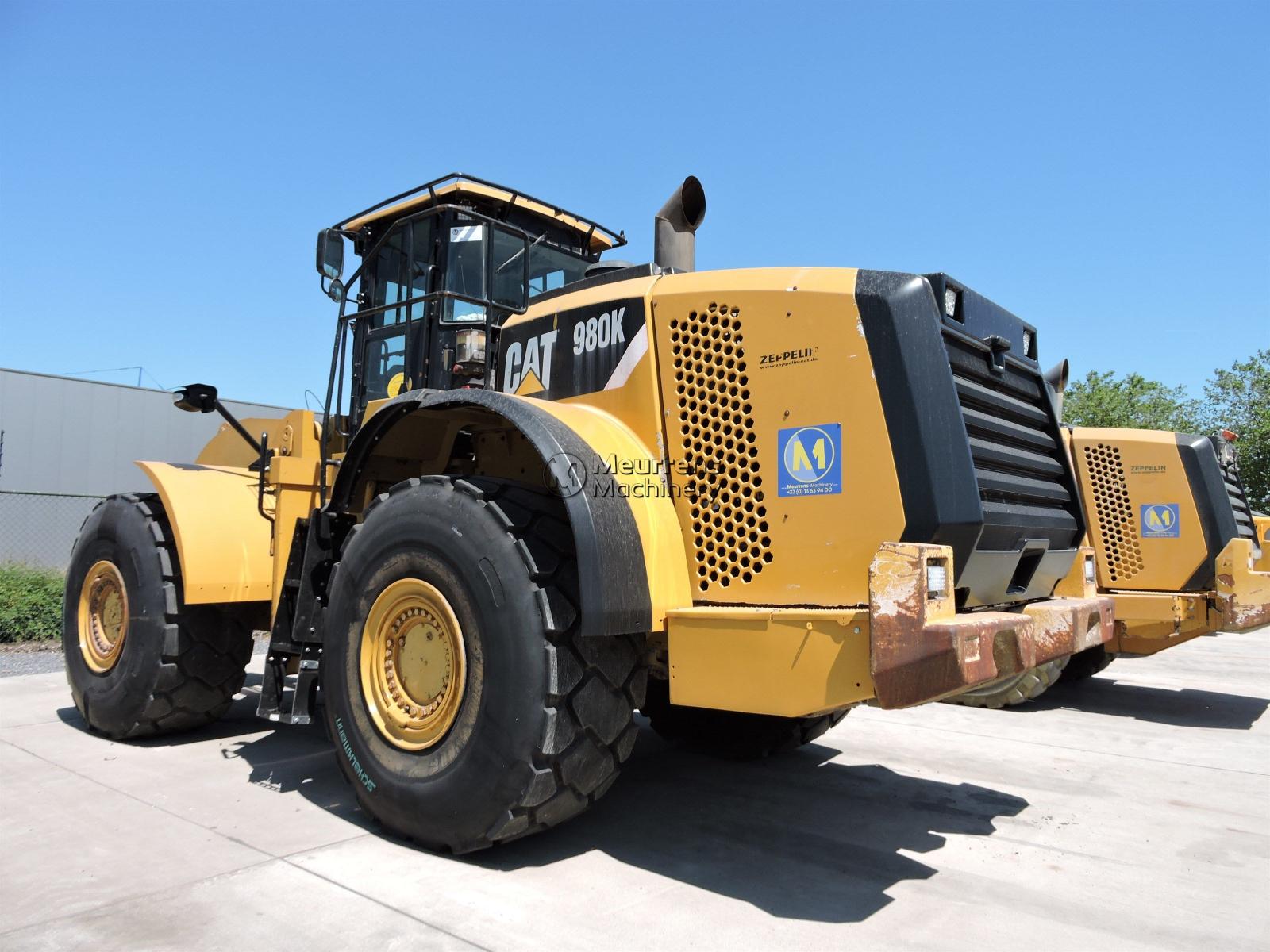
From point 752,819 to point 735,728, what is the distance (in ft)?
3.40

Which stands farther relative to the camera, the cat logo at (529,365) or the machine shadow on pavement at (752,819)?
the cat logo at (529,365)

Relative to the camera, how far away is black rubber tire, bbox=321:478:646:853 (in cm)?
320

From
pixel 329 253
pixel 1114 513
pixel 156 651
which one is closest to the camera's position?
pixel 329 253

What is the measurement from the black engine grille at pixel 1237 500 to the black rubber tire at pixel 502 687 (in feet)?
22.4

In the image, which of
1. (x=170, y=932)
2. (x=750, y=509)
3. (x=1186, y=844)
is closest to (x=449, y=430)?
(x=750, y=509)

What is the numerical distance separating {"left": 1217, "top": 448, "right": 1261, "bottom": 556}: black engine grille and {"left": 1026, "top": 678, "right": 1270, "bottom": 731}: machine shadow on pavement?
4.66 ft

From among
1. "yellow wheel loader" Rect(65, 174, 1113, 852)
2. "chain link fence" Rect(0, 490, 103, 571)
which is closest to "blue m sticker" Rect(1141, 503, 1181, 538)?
"yellow wheel loader" Rect(65, 174, 1113, 852)

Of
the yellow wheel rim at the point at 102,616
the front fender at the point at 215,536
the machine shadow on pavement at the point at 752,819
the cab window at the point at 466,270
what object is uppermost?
the cab window at the point at 466,270

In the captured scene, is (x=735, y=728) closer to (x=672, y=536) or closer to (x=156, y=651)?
(x=672, y=536)

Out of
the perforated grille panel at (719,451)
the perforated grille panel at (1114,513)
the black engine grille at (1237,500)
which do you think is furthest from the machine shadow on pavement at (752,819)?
the black engine grille at (1237,500)

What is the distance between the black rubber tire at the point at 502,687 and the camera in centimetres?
320

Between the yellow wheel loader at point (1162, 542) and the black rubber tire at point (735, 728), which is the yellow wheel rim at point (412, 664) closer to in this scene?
the black rubber tire at point (735, 728)

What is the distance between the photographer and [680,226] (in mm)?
4367

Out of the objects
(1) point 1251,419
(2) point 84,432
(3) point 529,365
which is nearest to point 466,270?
(3) point 529,365
